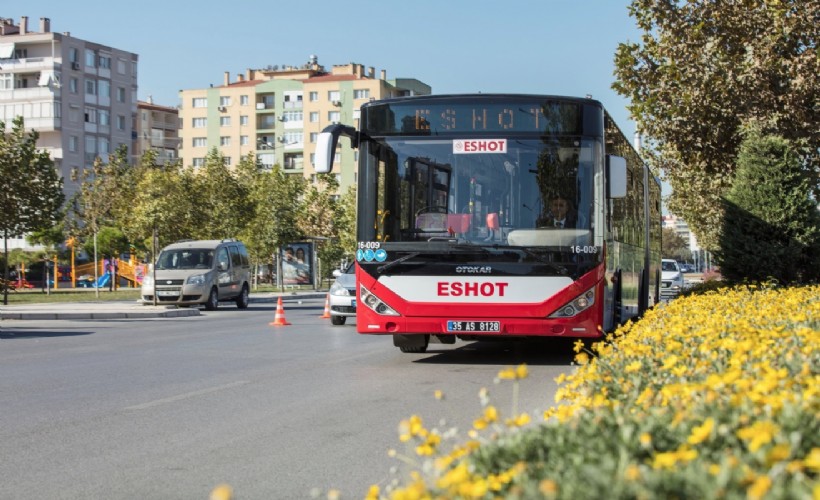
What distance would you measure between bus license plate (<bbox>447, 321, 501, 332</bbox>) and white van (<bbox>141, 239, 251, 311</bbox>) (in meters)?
21.4

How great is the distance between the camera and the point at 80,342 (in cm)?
1955

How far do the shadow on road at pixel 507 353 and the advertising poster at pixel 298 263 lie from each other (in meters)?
43.8

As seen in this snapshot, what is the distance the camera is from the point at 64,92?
328 ft

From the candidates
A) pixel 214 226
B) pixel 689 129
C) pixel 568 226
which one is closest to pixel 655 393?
pixel 568 226

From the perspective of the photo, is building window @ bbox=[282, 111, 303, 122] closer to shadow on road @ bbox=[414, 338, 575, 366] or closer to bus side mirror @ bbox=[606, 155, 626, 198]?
shadow on road @ bbox=[414, 338, 575, 366]

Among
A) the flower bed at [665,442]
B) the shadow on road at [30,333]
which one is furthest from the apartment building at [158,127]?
the flower bed at [665,442]

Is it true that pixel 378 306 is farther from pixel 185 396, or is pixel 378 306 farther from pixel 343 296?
pixel 343 296

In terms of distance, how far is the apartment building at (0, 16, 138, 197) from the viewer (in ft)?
322

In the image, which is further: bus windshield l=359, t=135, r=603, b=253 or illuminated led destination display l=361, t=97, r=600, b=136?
illuminated led destination display l=361, t=97, r=600, b=136

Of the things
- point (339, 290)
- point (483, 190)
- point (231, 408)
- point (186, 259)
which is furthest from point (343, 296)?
point (231, 408)

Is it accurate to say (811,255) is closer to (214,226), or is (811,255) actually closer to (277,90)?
(214,226)

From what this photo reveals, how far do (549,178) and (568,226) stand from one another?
619mm

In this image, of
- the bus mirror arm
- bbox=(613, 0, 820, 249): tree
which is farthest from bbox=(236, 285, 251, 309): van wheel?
the bus mirror arm

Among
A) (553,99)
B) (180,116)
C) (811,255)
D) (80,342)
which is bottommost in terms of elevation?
(80,342)
